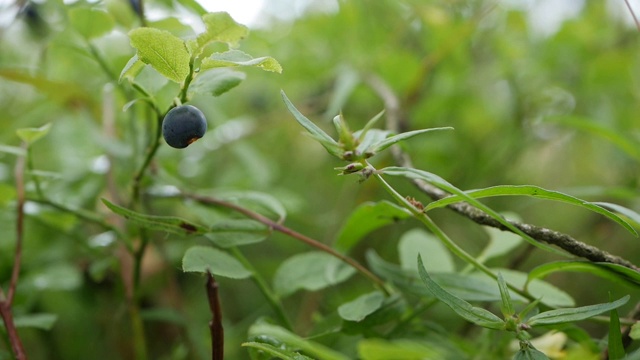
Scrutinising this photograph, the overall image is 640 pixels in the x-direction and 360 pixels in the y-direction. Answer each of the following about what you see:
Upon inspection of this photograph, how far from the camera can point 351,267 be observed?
56 cm

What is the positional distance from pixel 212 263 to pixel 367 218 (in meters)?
0.14

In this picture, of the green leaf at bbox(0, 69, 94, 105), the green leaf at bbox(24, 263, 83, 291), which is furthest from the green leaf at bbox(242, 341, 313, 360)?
the green leaf at bbox(0, 69, 94, 105)

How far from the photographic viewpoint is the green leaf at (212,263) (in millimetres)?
448

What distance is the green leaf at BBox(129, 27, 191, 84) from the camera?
0.38 m

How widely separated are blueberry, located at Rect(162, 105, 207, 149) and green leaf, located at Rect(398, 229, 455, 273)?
241mm

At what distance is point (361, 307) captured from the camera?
1.56 ft

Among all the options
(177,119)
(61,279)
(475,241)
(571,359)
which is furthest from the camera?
(475,241)

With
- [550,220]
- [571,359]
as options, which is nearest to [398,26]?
[550,220]

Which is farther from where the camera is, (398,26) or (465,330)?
(398,26)

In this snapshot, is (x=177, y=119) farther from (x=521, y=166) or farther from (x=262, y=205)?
(x=521, y=166)

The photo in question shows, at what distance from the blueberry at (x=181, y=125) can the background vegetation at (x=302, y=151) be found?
0.18 metres

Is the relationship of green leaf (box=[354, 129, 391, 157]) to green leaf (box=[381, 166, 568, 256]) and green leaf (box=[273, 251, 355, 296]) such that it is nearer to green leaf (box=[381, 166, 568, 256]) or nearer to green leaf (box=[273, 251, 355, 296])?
green leaf (box=[381, 166, 568, 256])

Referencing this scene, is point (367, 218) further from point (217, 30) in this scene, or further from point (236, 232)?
point (217, 30)

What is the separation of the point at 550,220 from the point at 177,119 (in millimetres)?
890
